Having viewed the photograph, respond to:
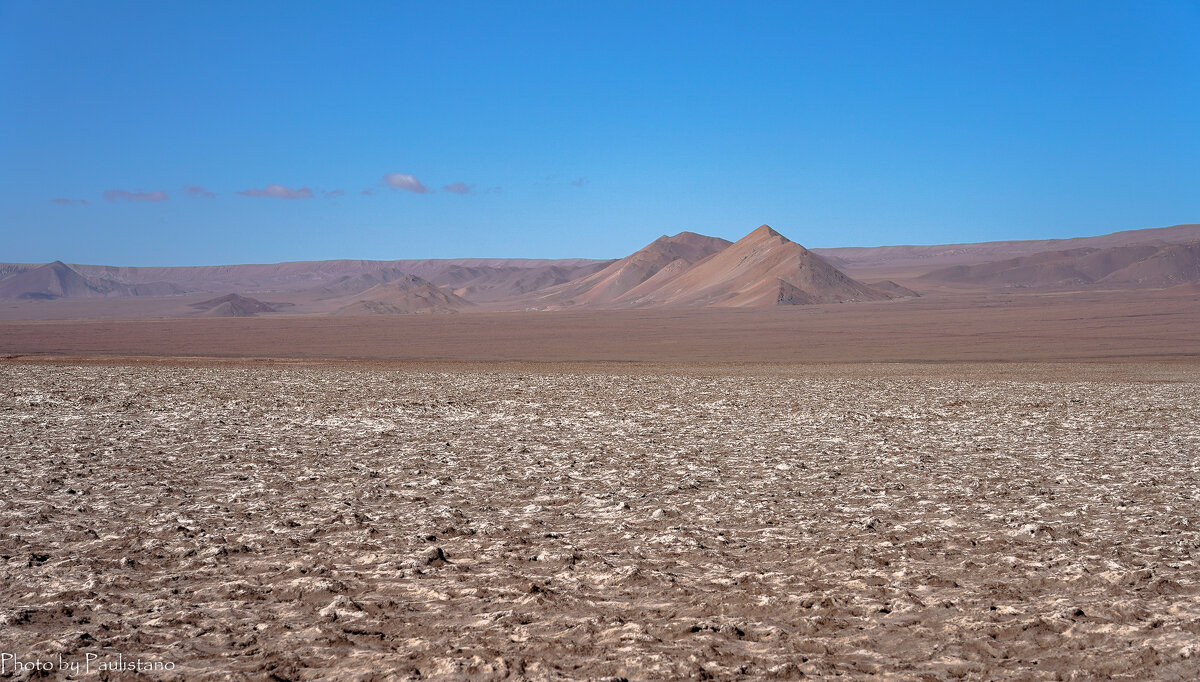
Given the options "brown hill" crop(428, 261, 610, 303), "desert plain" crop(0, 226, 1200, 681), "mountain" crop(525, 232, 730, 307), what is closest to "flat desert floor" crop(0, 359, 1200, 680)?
"desert plain" crop(0, 226, 1200, 681)

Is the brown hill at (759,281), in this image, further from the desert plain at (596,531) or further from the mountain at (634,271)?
the desert plain at (596,531)

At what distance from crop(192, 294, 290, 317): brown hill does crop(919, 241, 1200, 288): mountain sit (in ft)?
326

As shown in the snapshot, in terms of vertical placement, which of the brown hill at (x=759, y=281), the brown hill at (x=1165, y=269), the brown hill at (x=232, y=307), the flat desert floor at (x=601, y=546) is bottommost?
the flat desert floor at (x=601, y=546)

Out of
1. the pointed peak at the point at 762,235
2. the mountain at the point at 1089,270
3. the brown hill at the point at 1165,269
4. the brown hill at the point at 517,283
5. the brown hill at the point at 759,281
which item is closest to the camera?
the brown hill at the point at 759,281

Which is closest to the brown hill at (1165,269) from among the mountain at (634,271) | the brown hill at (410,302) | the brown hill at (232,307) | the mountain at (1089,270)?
the mountain at (1089,270)

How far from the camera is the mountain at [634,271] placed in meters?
126

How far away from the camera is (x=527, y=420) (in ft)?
45.3

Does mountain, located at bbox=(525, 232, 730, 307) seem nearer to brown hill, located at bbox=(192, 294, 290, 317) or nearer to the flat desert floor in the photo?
brown hill, located at bbox=(192, 294, 290, 317)

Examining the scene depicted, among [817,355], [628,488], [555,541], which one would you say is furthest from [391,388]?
[817,355]

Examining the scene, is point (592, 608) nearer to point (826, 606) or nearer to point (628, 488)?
point (826, 606)

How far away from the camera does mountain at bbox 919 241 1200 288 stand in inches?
4958

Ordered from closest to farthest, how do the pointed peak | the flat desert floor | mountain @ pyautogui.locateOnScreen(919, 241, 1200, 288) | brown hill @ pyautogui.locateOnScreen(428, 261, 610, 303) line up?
the flat desert floor < the pointed peak < mountain @ pyautogui.locateOnScreen(919, 241, 1200, 288) < brown hill @ pyautogui.locateOnScreen(428, 261, 610, 303)

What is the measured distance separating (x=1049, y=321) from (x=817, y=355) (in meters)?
25.8

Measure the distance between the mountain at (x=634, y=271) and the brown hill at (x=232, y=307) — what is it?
134 ft
